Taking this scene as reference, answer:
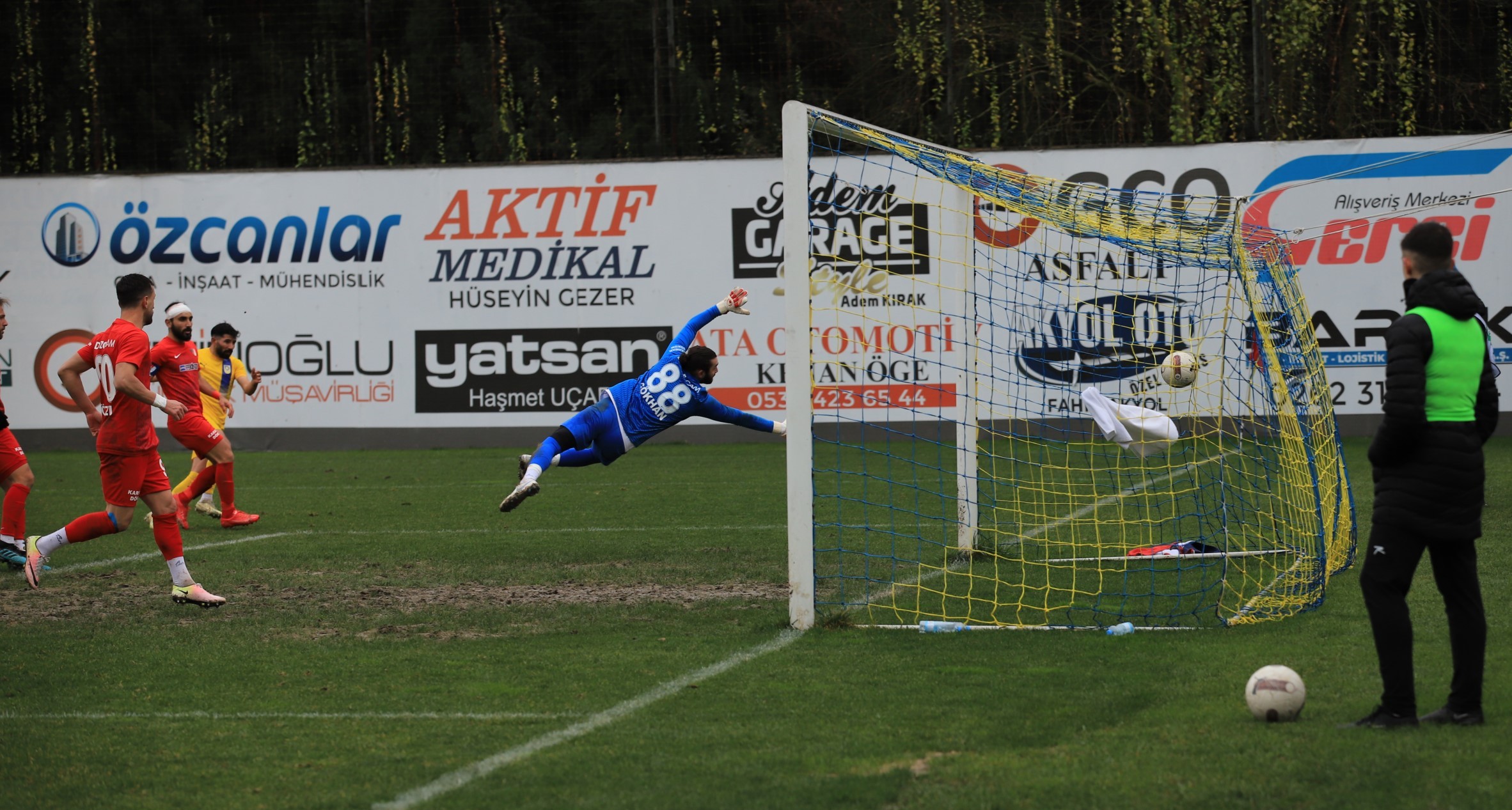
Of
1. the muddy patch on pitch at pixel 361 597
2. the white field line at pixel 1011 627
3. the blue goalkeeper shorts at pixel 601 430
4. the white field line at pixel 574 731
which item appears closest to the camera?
the white field line at pixel 574 731

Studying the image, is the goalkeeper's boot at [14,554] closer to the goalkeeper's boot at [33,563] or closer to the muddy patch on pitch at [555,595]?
the goalkeeper's boot at [33,563]

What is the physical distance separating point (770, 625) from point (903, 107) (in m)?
15.6

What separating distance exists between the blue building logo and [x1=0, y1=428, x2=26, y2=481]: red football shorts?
41.6 ft

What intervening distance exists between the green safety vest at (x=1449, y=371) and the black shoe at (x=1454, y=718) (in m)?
1.11

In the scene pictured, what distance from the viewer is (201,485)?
42.1ft

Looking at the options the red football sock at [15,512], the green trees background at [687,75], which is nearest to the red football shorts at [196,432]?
the red football sock at [15,512]

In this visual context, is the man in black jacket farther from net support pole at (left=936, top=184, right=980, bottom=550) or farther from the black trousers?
net support pole at (left=936, top=184, right=980, bottom=550)

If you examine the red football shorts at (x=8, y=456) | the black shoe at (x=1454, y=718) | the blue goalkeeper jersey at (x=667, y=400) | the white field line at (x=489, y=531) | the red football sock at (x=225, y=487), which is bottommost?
the white field line at (x=489, y=531)

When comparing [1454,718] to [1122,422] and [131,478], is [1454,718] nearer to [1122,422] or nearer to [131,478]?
[1122,422]

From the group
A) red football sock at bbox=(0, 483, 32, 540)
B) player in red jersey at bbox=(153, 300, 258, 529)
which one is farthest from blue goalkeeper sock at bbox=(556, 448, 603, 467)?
red football sock at bbox=(0, 483, 32, 540)

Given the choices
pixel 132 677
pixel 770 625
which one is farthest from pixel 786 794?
pixel 132 677

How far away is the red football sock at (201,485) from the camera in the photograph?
12.8m

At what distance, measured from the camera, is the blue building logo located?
22.0 m

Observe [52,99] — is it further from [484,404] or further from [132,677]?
[132,677]
